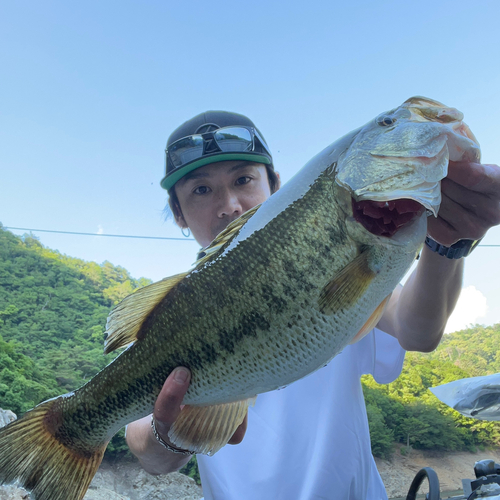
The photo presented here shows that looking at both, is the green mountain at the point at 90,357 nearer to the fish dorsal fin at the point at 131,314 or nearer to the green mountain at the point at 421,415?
the green mountain at the point at 421,415

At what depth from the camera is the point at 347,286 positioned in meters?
0.93

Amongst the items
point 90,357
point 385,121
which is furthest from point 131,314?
point 90,357

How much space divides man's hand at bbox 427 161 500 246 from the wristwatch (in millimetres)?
48

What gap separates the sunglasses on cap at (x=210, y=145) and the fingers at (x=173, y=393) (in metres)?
1.31

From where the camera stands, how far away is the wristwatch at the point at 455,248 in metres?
1.04

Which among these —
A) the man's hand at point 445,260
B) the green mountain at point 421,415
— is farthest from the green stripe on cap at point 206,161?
the green mountain at point 421,415

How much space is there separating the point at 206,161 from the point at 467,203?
1.40 m

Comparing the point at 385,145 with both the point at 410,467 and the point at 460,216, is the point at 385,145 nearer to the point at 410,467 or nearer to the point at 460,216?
the point at 460,216

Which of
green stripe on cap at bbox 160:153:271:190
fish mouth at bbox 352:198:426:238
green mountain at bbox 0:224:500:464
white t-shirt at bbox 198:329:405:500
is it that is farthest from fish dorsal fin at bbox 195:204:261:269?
green mountain at bbox 0:224:500:464

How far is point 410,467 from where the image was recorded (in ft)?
22.3

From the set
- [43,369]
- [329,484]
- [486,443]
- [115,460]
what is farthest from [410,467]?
[43,369]

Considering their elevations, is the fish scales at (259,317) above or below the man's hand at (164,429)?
above

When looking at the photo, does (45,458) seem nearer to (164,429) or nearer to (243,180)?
(164,429)

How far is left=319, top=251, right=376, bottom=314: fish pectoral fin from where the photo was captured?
93 centimetres
